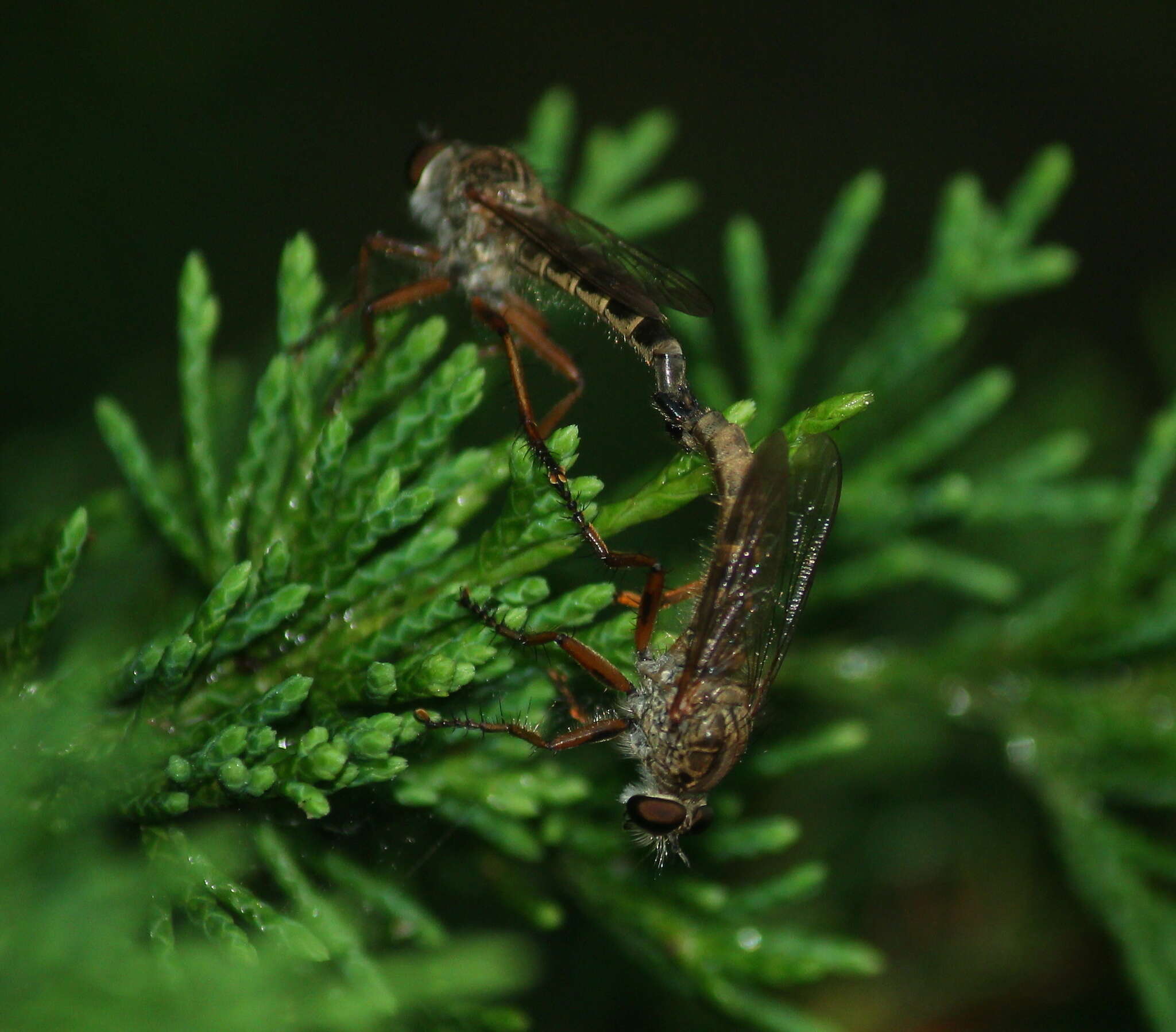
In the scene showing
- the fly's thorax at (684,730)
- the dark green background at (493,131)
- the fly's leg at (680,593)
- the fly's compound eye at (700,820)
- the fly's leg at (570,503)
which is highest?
the dark green background at (493,131)

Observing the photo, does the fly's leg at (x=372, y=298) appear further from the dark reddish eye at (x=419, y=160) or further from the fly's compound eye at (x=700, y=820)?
the fly's compound eye at (x=700, y=820)

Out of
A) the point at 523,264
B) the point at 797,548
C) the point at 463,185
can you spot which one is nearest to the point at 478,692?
the point at 797,548

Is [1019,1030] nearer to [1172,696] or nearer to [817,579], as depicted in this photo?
[1172,696]

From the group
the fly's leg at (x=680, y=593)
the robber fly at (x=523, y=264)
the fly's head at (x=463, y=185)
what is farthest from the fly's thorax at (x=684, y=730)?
the fly's head at (x=463, y=185)

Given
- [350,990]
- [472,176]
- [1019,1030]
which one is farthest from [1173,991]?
[472,176]

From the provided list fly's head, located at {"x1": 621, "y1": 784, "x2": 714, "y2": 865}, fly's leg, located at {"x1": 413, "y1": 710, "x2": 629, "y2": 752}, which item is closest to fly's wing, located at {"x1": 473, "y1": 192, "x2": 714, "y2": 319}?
fly's leg, located at {"x1": 413, "y1": 710, "x2": 629, "y2": 752}

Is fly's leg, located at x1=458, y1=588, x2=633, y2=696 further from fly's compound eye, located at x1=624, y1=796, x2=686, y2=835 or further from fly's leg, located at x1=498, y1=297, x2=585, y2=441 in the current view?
fly's leg, located at x1=498, y1=297, x2=585, y2=441
